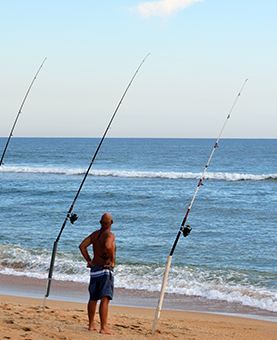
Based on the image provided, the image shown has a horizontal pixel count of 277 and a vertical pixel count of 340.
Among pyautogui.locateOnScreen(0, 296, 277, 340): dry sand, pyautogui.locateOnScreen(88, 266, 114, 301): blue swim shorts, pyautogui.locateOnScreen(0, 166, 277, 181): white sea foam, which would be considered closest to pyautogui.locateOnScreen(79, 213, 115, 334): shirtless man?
pyautogui.locateOnScreen(88, 266, 114, 301): blue swim shorts

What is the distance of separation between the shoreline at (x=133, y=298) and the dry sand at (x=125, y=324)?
42cm

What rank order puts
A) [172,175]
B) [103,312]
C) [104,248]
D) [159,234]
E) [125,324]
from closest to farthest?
[104,248], [103,312], [125,324], [159,234], [172,175]

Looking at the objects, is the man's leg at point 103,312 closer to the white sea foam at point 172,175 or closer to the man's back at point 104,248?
the man's back at point 104,248

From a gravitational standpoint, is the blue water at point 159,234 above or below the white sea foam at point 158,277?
above

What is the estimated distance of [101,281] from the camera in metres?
6.92

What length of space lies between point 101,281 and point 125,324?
1.24 metres

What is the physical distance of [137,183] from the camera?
121 feet

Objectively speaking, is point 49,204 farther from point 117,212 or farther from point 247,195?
point 247,195

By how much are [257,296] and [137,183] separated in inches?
1007

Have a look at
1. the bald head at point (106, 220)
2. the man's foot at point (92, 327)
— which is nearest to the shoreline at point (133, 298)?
the man's foot at point (92, 327)

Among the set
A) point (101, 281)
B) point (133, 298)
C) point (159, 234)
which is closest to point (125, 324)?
point (101, 281)

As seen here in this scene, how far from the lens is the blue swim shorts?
22.6 ft

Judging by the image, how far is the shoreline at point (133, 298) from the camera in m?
10.4

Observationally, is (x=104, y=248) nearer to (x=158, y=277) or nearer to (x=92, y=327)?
(x=92, y=327)
